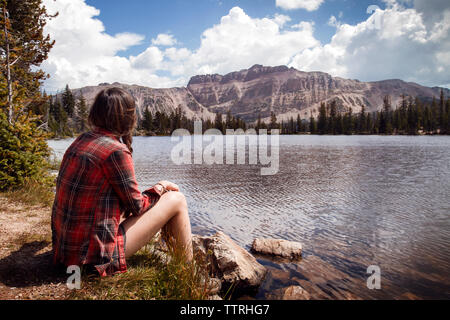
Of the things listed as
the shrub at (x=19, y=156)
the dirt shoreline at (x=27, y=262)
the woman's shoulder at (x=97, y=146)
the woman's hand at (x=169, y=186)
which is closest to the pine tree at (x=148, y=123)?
the shrub at (x=19, y=156)

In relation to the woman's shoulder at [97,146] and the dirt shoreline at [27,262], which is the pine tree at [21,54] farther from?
the woman's shoulder at [97,146]

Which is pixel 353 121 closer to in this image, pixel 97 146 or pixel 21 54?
pixel 21 54

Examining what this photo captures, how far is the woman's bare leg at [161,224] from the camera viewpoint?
3250 mm

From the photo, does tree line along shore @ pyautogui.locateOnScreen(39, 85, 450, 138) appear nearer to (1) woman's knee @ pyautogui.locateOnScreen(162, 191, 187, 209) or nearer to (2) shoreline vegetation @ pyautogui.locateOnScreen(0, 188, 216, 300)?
(2) shoreline vegetation @ pyautogui.locateOnScreen(0, 188, 216, 300)

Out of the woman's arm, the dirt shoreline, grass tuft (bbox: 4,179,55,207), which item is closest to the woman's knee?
the woman's arm

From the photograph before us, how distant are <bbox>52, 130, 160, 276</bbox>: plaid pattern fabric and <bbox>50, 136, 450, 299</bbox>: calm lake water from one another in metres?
2.99

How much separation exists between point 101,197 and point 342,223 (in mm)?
7766

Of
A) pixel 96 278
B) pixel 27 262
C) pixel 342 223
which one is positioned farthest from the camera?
pixel 342 223

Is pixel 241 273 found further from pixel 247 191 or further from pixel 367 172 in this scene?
pixel 367 172

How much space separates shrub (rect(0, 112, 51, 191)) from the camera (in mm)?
7754

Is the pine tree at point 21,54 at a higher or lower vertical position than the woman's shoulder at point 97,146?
higher

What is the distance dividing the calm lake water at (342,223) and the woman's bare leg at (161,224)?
6.71 ft

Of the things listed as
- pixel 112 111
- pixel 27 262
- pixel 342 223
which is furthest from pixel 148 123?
Answer: pixel 112 111

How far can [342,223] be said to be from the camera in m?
8.62
